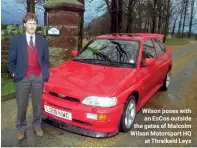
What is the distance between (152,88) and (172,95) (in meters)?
1.37

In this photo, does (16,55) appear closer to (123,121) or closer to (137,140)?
(123,121)

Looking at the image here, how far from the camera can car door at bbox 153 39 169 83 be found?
259 inches

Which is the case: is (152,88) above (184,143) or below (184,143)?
above

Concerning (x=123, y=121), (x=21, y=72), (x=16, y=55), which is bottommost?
(x=123, y=121)

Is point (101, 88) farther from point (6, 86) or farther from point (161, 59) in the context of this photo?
point (6, 86)

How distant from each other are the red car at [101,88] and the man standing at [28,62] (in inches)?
16.4

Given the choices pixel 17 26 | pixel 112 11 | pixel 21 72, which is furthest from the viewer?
pixel 112 11

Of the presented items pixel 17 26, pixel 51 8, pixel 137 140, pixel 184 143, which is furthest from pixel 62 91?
pixel 51 8

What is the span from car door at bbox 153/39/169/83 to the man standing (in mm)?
3304

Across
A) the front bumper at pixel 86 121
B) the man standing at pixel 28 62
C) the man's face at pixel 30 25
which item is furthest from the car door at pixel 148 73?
the man's face at pixel 30 25

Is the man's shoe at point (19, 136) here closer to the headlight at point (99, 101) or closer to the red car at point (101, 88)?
the red car at point (101, 88)

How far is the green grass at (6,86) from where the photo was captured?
665 cm

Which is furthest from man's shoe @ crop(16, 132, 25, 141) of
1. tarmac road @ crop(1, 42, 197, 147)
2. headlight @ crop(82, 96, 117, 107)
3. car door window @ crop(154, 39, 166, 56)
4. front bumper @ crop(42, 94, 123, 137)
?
car door window @ crop(154, 39, 166, 56)

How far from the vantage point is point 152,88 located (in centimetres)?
615
